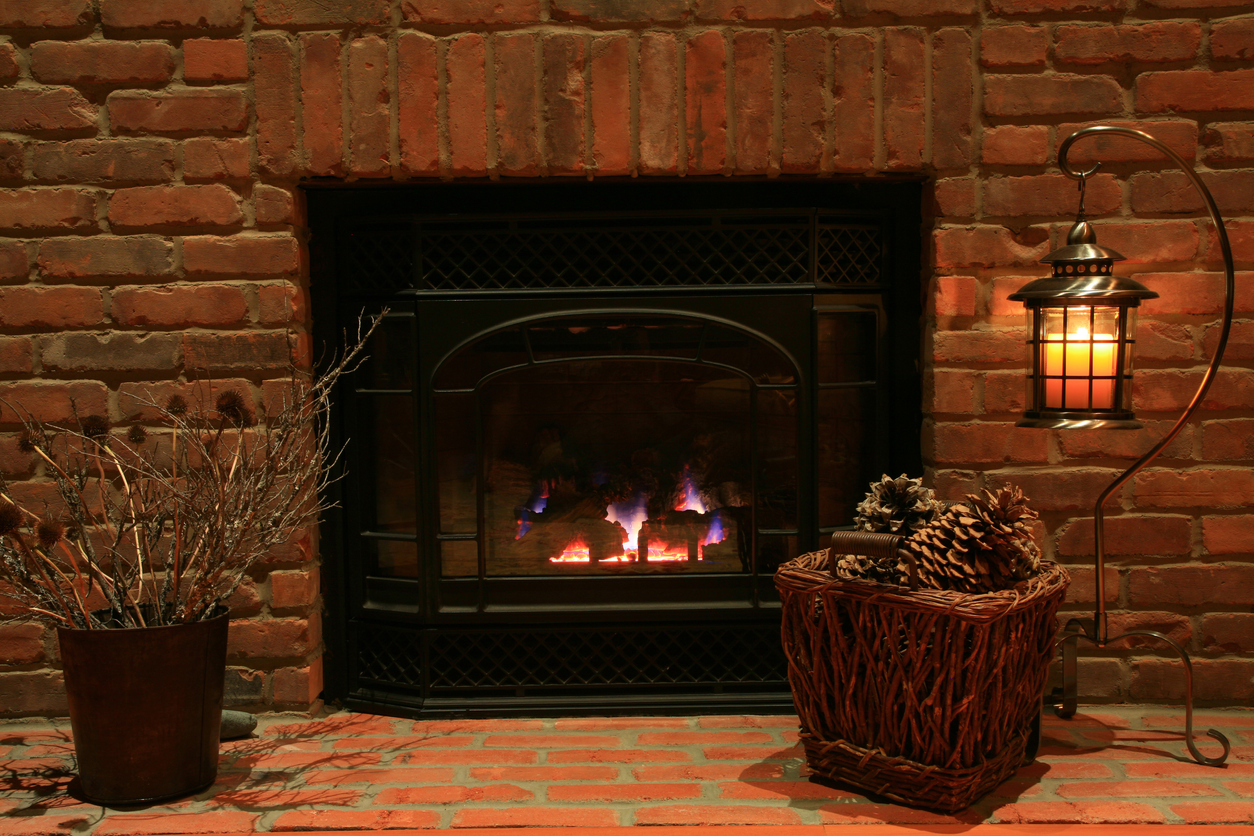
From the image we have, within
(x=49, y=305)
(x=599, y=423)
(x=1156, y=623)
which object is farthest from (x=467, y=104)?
(x=1156, y=623)

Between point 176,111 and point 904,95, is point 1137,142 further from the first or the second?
point 176,111

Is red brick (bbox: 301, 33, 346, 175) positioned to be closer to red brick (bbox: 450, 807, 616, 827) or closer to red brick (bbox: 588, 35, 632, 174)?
red brick (bbox: 588, 35, 632, 174)

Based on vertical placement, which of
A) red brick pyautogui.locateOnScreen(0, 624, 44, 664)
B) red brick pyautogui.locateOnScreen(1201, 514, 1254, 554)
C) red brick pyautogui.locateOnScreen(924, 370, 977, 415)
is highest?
red brick pyautogui.locateOnScreen(924, 370, 977, 415)

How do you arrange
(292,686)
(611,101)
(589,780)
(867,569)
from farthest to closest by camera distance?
(292,686)
(611,101)
(589,780)
(867,569)

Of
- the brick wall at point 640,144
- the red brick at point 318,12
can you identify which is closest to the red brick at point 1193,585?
the brick wall at point 640,144

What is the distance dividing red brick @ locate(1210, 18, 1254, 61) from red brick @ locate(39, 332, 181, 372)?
8.55ft

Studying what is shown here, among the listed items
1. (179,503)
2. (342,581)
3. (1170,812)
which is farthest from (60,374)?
(1170,812)

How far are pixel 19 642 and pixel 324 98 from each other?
5.06ft

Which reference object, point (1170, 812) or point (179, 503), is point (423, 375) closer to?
point (179, 503)

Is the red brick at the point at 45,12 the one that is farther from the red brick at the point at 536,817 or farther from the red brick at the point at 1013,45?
the red brick at the point at 1013,45

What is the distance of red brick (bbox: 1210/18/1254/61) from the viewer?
2.20 meters

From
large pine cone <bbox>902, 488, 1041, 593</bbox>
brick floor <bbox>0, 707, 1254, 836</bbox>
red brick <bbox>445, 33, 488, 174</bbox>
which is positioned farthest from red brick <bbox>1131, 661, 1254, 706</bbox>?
red brick <bbox>445, 33, 488, 174</bbox>

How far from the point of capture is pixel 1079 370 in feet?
6.43

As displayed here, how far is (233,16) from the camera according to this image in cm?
219
